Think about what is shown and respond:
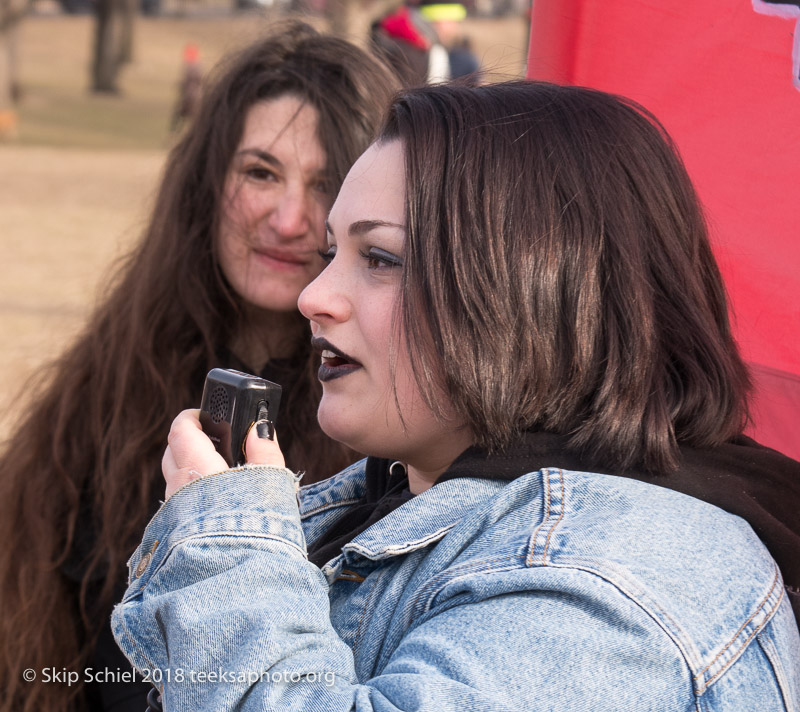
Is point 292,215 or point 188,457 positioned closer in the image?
point 188,457

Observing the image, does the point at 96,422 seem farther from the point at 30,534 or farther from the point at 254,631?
the point at 254,631

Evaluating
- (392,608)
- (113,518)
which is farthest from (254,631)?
(113,518)

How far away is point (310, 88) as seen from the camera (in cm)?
296

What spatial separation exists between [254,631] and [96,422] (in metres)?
1.81

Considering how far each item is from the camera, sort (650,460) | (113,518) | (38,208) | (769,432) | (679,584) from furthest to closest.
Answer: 1. (38,208)
2. (113,518)
3. (769,432)
4. (650,460)
5. (679,584)

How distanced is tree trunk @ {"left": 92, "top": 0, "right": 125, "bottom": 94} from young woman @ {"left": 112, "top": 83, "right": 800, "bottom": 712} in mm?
31621

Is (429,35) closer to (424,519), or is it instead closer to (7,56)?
(424,519)

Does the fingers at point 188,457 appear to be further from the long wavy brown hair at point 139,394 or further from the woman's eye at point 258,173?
the woman's eye at point 258,173

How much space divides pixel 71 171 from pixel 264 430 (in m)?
17.6

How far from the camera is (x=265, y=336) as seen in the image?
10.4ft

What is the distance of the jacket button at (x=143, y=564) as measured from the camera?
1.57m

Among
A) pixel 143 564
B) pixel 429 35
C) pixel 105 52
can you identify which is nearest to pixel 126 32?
pixel 105 52

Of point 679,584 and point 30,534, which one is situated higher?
point 679,584

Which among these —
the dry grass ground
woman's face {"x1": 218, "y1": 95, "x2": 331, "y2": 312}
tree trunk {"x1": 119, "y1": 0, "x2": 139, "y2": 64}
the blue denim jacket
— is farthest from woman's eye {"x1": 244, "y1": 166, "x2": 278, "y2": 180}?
tree trunk {"x1": 119, "y1": 0, "x2": 139, "y2": 64}
